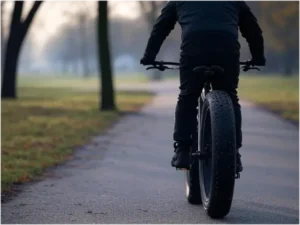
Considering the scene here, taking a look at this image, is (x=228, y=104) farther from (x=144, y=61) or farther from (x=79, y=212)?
(x=79, y=212)

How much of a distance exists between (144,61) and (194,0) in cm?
64

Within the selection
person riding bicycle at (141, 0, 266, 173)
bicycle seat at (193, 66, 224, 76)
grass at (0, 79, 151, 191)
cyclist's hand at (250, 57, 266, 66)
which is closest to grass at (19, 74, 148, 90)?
grass at (0, 79, 151, 191)

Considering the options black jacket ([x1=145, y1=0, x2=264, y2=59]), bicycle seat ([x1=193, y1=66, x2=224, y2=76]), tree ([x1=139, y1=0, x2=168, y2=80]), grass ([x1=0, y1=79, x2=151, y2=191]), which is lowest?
grass ([x1=0, y1=79, x2=151, y2=191])

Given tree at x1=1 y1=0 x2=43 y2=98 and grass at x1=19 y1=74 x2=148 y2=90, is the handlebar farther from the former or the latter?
grass at x1=19 y1=74 x2=148 y2=90

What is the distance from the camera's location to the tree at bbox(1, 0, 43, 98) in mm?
24875

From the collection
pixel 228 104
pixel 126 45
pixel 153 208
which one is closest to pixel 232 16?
pixel 228 104

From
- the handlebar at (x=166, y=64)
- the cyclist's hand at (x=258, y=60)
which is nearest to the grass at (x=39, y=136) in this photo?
the handlebar at (x=166, y=64)

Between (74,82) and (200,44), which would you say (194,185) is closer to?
(200,44)

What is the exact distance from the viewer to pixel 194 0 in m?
4.57

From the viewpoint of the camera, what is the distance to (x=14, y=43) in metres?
25.4

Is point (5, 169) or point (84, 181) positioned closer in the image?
point (84, 181)

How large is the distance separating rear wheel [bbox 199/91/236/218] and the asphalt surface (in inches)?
6.2

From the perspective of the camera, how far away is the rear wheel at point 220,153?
13.5 feet

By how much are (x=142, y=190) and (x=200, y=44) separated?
191cm
